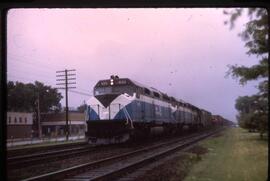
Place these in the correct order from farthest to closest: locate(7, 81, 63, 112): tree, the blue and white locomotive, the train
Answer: the blue and white locomotive, the train, locate(7, 81, 63, 112): tree

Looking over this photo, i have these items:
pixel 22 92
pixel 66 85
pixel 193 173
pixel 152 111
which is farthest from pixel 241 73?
pixel 152 111

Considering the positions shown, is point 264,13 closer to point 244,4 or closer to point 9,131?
point 244,4

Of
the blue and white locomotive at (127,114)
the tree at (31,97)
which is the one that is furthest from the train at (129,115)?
the tree at (31,97)

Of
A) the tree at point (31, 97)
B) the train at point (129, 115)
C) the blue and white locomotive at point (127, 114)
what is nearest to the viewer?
the tree at point (31, 97)

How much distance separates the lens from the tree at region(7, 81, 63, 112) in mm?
2346

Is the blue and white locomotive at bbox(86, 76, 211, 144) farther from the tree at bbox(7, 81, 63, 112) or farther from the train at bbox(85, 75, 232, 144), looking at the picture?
the tree at bbox(7, 81, 63, 112)

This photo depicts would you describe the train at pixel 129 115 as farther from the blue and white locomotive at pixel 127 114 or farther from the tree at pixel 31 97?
the tree at pixel 31 97

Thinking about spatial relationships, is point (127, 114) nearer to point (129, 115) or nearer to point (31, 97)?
point (129, 115)

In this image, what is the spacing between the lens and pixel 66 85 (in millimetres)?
2609

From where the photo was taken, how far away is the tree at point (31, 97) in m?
2.35

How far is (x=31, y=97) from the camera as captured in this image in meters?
2.64

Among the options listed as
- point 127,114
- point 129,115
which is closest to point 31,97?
point 127,114

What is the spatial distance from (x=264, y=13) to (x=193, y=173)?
457 centimetres

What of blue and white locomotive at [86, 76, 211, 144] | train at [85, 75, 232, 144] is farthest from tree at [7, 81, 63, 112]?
blue and white locomotive at [86, 76, 211, 144]
